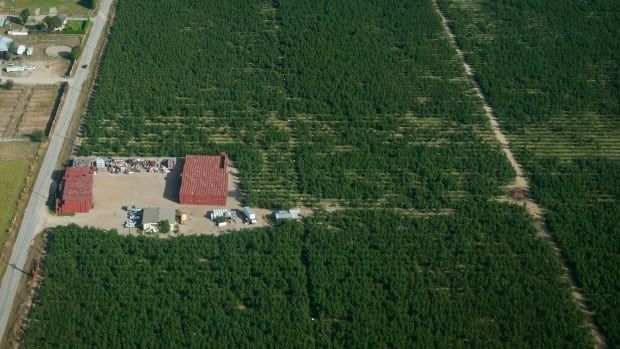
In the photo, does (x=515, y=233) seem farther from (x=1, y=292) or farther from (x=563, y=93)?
(x=1, y=292)

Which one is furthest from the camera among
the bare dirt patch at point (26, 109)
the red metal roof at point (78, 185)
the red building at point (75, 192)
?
the bare dirt patch at point (26, 109)

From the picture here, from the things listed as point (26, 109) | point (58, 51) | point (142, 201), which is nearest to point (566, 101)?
point (142, 201)

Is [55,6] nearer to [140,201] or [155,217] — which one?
[140,201]

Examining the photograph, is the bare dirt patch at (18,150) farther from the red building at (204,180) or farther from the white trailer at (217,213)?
the white trailer at (217,213)

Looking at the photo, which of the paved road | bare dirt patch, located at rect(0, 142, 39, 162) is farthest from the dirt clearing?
bare dirt patch, located at rect(0, 142, 39, 162)

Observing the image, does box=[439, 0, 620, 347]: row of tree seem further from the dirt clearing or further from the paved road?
the dirt clearing

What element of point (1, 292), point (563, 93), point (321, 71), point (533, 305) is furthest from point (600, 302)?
point (1, 292)

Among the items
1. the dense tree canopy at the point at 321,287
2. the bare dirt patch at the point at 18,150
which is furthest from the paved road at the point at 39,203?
the dense tree canopy at the point at 321,287
